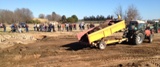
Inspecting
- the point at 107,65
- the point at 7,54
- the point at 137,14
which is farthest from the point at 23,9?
the point at 107,65

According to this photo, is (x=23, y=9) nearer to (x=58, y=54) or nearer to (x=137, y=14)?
(x=137, y=14)

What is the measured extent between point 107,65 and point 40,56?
186 inches

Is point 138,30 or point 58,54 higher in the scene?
point 138,30

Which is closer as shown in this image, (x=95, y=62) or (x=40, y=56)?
(x=95, y=62)

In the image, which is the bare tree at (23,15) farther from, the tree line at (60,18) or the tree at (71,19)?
the tree at (71,19)

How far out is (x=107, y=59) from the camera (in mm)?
12539

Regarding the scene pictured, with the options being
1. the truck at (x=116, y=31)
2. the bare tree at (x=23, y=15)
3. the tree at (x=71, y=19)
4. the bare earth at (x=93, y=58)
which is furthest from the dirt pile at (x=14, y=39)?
the bare tree at (x=23, y=15)

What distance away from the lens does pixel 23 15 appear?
81625 millimetres

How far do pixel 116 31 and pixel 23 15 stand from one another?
2740 inches

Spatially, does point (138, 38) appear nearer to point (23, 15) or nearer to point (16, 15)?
point (16, 15)

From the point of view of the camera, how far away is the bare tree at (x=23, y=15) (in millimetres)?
78631

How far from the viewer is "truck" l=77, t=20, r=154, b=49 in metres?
14.9

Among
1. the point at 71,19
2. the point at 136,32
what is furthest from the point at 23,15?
the point at 136,32

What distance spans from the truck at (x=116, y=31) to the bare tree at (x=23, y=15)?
2490 inches
